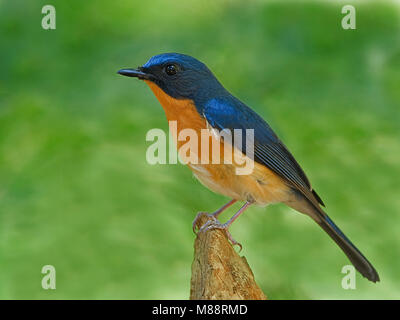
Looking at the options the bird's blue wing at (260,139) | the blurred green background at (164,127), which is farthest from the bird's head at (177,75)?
the blurred green background at (164,127)

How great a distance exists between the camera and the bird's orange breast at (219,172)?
145 inches

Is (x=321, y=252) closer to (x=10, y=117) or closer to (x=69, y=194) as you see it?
(x=69, y=194)

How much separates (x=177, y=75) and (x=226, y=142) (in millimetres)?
553

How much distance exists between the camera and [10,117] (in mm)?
4359

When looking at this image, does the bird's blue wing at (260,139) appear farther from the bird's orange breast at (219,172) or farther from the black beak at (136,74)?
the black beak at (136,74)

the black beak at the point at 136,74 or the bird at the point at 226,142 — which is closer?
the black beak at the point at 136,74

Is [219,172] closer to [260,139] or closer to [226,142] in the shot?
[226,142]

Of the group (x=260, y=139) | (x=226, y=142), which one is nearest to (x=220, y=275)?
(x=226, y=142)

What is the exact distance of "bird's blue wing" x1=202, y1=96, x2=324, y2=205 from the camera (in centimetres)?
379

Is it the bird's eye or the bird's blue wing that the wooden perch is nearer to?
the bird's blue wing

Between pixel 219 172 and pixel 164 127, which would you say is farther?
pixel 164 127

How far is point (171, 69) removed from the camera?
378 centimetres

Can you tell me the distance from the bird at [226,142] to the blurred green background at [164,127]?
0.42 m

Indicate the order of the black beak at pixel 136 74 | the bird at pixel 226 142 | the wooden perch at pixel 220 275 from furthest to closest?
the bird at pixel 226 142, the black beak at pixel 136 74, the wooden perch at pixel 220 275
